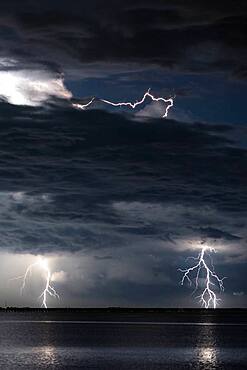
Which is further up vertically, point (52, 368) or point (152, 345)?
point (152, 345)

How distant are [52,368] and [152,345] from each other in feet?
113

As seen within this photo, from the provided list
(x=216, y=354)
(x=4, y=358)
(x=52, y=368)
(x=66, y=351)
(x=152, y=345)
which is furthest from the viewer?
(x=152, y=345)

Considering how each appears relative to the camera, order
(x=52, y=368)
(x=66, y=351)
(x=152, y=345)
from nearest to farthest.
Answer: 1. (x=52, y=368)
2. (x=66, y=351)
3. (x=152, y=345)

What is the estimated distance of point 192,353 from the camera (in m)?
80.7

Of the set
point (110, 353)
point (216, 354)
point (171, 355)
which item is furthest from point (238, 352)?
point (110, 353)

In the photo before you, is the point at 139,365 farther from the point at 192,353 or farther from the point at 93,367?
the point at 192,353

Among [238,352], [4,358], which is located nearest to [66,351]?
[4,358]

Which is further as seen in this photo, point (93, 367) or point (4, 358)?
point (4, 358)

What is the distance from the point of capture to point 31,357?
75.4m

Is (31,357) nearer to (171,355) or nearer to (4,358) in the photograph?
(4,358)

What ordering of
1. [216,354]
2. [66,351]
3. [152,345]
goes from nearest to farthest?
[216,354]
[66,351]
[152,345]

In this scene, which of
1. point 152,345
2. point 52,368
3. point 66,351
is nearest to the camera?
point 52,368

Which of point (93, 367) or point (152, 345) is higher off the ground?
point (152, 345)

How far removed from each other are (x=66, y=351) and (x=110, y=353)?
23.7ft
